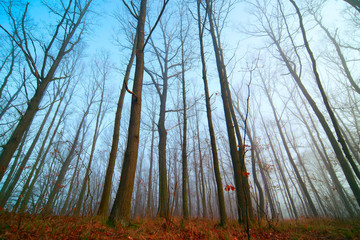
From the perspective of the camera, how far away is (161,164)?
6691mm

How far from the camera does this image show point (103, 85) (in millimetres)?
12422

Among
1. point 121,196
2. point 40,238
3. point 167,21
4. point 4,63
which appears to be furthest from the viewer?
point 4,63

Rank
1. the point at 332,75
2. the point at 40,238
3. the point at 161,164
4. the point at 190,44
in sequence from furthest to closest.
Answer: the point at 332,75, the point at 190,44, the point at 161,164, the point at 40,238

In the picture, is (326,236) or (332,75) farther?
(332,75)

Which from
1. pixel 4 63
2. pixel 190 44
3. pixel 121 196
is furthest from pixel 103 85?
pixel 121 196

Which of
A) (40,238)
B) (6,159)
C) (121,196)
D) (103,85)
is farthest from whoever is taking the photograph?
(103,85)

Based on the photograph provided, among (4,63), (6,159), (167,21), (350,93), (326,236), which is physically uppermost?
(167,21)

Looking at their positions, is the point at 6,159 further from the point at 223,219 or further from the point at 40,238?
the point at 223,219

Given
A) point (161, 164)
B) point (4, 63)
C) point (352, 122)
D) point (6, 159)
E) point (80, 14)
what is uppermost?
point (4, 63)

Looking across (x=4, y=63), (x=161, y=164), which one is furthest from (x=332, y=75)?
(x=4, y=63)

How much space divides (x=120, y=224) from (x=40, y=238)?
1042mm

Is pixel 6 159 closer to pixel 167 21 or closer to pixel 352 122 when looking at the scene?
pixel 167 21

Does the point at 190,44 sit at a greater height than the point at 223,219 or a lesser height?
greater

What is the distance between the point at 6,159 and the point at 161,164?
4.74 meters
